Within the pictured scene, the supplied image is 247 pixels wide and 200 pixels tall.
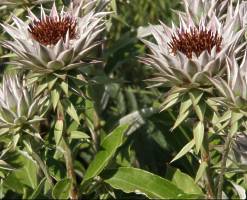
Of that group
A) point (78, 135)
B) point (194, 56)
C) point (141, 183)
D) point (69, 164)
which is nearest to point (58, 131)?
point (78, 135)

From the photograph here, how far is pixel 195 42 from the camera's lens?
2340 mm

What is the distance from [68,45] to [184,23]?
1.65 feet

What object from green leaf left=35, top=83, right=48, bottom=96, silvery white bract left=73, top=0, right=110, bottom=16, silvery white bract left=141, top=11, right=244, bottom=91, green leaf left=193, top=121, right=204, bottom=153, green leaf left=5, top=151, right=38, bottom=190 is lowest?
green leaf left=5, top=151, right=38, bottom=190

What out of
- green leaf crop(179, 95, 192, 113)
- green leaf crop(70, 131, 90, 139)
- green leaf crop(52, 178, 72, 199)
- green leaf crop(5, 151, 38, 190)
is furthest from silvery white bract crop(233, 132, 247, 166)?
green leaf crop(5, 151, 38, 190)

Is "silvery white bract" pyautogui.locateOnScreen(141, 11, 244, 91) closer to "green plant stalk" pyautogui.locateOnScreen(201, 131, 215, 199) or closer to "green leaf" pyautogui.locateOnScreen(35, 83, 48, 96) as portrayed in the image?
"green plant stalk" pyautogui.locateOnScreen(201, 131, 215, 199)

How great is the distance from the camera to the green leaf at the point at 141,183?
247cm

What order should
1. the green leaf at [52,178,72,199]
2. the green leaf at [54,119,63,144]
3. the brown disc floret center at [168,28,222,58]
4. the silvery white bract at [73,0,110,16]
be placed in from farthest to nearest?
the silvery white bract at [73,0,110,16] → the green leaf at [52,178,72,199] → the green leaf at [54,119,63,144] → the brown disc floret center at [168,28,222,58]

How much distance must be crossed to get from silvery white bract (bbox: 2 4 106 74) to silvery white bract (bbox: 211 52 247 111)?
1.87 feet

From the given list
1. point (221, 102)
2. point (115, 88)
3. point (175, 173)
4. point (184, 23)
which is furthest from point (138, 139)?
point (221, 102)

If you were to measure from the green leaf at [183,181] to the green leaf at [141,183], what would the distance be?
0.49ft

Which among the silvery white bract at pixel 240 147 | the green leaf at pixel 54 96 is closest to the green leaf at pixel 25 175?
the green leaf at pixel 54 96

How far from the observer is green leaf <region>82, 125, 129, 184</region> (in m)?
2.62

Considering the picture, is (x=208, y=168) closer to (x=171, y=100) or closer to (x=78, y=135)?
(x=171, y=100)

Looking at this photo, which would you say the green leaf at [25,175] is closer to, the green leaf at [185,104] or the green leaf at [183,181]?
the green leaf at [183,181]
